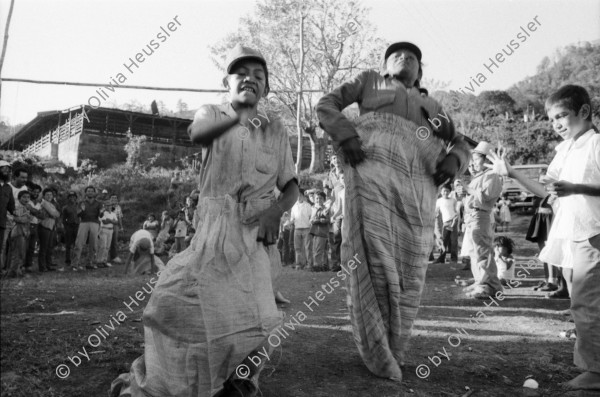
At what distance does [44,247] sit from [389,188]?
9232mm

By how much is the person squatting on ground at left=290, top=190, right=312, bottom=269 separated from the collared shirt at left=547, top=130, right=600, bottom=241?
7942 millimetres

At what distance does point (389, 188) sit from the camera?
3.34m

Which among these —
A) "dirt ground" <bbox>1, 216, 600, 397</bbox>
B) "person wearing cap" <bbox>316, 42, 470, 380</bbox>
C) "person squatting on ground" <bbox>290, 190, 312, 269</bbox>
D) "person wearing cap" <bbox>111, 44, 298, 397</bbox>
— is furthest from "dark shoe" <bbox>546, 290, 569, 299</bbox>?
"person wearing cap" <bbox>111, 44, 298, 397</bbox>

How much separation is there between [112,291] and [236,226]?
4960mm

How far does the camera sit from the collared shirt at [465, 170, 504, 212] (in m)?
6.79

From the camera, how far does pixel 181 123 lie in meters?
28.5

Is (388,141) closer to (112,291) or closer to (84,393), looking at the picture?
(84,393)

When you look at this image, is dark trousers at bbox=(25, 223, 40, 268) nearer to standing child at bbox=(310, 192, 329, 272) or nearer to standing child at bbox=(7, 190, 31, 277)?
standing child at bbox=(7, 190, 31, 277)

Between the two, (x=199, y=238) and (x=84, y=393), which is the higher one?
(x=199, y=238)

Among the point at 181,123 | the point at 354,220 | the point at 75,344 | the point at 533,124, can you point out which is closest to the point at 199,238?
the point at 354,220

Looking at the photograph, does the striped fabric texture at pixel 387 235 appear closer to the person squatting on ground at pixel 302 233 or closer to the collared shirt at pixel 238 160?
the collared shirt at pixel 238 160

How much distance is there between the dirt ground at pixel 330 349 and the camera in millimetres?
3049

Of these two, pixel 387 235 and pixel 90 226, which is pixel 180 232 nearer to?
pixel 90 226

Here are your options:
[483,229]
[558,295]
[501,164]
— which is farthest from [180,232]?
[501,164]
